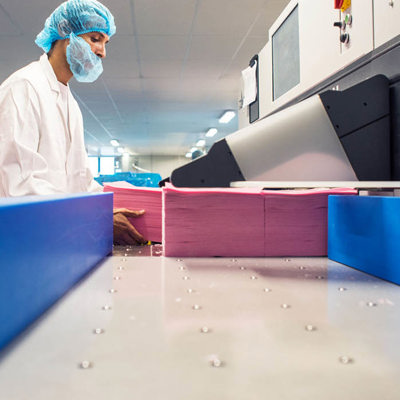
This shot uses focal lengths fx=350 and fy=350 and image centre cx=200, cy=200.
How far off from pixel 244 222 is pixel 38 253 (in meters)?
0.56

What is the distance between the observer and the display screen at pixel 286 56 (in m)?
1.22

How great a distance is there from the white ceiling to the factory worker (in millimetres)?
1278

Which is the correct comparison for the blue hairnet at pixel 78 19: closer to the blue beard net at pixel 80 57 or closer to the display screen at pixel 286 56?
the blue beard net at pixel 80 57

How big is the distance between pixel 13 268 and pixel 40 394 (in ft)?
0.56

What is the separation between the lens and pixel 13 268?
0.44m

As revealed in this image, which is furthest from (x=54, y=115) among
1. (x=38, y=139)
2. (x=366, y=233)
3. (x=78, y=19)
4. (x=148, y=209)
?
(x=366, y=233)

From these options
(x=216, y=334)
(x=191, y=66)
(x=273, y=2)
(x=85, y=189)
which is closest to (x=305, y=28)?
(x=216, y=334)

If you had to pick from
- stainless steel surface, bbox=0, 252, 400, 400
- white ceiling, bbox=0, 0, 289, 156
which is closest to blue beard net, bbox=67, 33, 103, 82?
stainless steel surface, bbox=0, 252, 400, 400

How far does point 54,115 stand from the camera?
56.5 inches

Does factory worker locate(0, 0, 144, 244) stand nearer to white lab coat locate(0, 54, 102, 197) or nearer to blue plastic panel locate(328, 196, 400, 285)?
white lab coat locate(0, 54, 102, 197)

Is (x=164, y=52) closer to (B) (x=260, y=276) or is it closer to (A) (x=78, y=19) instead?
(A) (x=78, y=19)

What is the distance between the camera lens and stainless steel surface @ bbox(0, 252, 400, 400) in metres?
0.35

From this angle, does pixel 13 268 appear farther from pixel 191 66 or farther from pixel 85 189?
pixel 191 66

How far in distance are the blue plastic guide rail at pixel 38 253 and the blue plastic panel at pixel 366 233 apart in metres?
0.62
